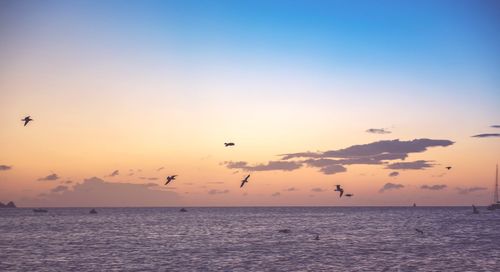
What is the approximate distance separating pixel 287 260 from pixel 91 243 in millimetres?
37274

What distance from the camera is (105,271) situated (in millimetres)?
51219

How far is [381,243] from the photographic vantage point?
261 feet

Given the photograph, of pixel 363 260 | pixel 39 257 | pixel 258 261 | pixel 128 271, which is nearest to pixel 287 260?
pixel 258 261

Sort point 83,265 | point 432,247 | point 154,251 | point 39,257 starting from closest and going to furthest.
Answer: point 83,265
point 39,257
point 154,251
point 432,247

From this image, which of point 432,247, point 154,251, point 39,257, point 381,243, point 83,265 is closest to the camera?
point 83,265

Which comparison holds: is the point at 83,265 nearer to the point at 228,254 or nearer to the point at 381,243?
the point at 228,254

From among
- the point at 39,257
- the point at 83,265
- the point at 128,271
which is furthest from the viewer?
the point at 39,257

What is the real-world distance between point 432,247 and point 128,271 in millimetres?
44044

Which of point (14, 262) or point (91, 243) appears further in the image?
point (91, 243)

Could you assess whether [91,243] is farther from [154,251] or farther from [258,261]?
[258,261]

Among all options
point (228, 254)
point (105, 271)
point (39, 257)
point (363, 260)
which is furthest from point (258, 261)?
point (39, 257)

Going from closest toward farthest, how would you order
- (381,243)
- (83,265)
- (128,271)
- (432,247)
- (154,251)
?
(128,271) < (83,265) < (154,251) < (432,247) < (381,243)

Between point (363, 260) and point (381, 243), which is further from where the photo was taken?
point (381, 243)

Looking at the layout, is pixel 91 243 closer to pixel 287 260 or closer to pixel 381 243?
pixel 287 260
